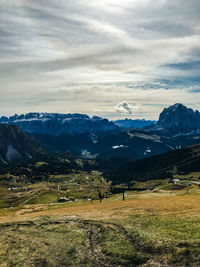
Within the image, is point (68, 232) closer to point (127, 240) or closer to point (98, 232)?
point (98, 232)

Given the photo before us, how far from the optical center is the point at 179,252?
3981 centimetres

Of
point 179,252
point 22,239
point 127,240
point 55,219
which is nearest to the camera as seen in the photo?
point 179,252

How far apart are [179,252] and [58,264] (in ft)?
67.1

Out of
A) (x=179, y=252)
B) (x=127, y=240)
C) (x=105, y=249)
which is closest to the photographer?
(x=179, y=252)

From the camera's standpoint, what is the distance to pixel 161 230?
5150cm

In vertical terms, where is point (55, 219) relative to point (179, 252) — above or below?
below

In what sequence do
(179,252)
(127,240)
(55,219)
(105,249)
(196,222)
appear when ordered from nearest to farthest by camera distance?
1. (179,252)
2. (105,249)
3. (127,240)
4. (196,222)
5. (55,219)

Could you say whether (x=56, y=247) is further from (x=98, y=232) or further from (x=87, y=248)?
(x=98, y=232)

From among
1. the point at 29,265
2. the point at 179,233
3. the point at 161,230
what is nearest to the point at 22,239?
the point at 29,265

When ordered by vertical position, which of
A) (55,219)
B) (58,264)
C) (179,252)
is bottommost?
(55,219)

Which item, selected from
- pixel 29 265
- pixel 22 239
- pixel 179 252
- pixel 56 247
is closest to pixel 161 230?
pixel 179 252

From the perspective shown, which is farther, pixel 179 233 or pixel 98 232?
pixel 98 232

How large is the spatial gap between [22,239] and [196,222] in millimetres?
39679

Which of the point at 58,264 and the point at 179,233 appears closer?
the point at 58,264
